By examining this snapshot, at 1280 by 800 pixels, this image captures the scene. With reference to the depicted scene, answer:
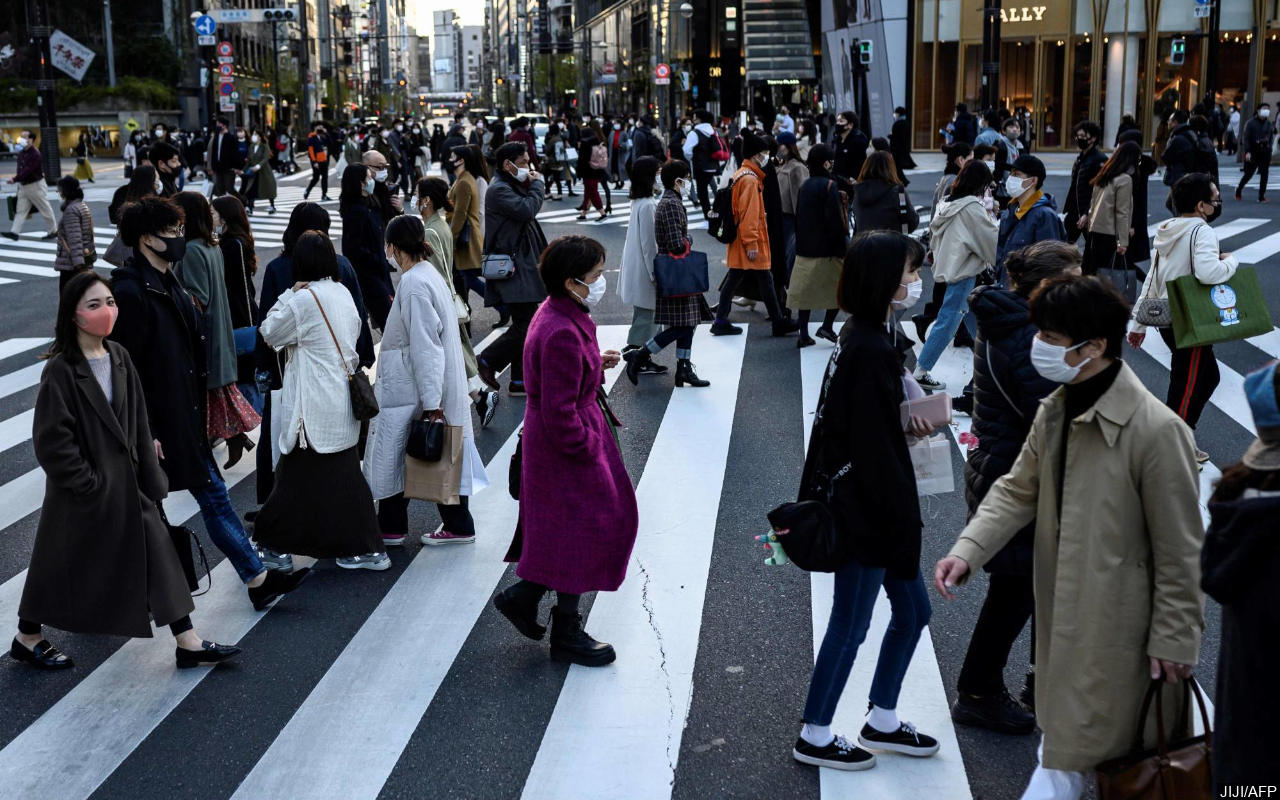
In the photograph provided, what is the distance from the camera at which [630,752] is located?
4.39 metres

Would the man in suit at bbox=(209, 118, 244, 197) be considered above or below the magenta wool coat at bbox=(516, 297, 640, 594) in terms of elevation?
above

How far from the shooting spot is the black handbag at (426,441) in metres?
6.13

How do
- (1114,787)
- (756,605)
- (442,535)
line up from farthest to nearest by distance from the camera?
1. (442,535)
2. (756,605)
3. (1114,787)

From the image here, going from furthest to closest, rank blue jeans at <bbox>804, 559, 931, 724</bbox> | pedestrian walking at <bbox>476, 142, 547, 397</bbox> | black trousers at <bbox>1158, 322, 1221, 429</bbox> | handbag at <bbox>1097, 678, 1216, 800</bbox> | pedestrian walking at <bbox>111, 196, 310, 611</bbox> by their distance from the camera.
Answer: pedestrian walking at <bbox>476, 142, 547, 397</bbox>
black trousers at <bbox>1158, 322, 1221, 429</bbox>
pedestrian walking at <bbox>111, 196, 310, 611</bbox>
blue jeans at <bbox>804, 559, 931, 724</bbox>
handbag at <bbox>1097, 678, 1216, 800</bbox>

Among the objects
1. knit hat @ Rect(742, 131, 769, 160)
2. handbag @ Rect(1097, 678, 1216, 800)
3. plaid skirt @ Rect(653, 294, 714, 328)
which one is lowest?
handbag @ Rect(1097, 678, 1216, 800)

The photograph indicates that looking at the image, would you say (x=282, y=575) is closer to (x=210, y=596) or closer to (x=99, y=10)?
(x=210, y=596)

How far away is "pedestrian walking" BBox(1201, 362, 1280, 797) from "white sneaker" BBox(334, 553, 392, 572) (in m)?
4.27

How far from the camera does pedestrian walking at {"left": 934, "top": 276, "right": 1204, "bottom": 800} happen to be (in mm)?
3229

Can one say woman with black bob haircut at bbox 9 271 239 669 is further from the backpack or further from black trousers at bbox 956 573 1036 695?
the backpack

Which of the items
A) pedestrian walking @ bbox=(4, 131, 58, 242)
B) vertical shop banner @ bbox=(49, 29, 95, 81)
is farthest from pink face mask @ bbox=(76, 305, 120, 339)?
vertical shop banner @ bbox=(49, 29, 95, 81)

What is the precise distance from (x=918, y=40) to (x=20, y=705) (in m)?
40.3

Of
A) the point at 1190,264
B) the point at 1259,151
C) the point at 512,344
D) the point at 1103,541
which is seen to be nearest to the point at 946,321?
the point at 1190,264

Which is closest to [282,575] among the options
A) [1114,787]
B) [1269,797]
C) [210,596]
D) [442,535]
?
[210,596]

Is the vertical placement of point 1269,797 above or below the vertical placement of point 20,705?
above
